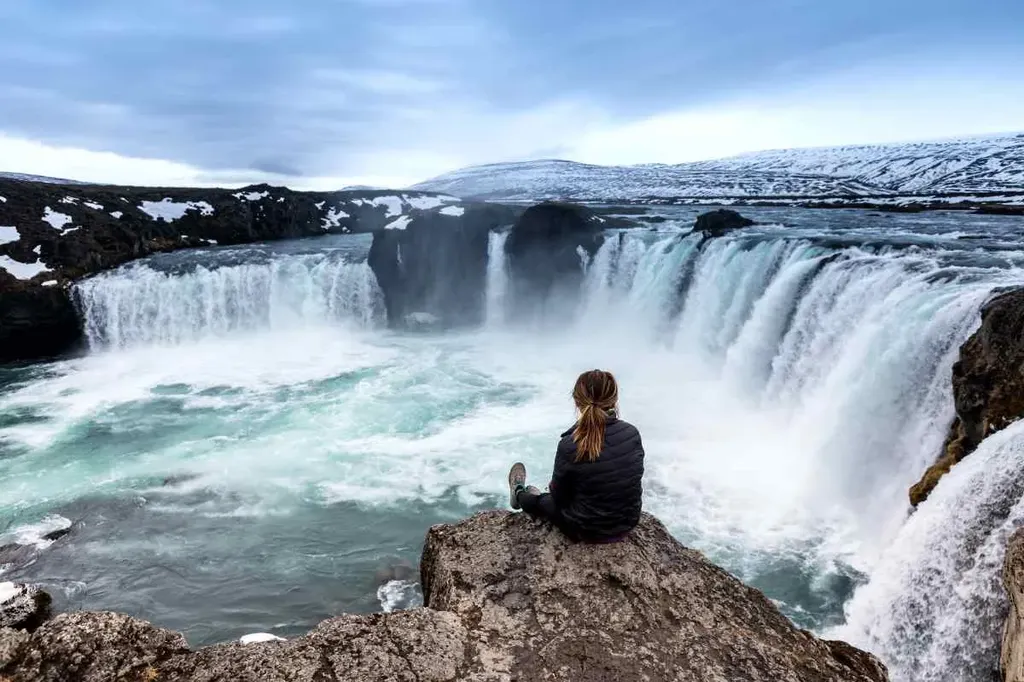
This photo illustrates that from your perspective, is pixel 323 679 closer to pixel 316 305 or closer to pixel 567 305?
pixel 567 305

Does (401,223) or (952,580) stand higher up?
(401,223)

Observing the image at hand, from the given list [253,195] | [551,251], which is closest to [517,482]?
[551,251]

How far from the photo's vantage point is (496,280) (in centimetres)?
3186

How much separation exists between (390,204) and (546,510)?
55306 millimetres

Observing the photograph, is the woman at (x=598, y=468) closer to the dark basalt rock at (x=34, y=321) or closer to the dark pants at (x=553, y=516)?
the dark pants at (x=553, y=516)

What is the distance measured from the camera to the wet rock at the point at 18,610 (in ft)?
18.0

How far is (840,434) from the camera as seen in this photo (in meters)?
12.7

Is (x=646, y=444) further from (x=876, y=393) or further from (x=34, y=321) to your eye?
(x=34, y=321)

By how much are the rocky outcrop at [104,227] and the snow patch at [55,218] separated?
0.04 meters

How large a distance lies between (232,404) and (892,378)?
18.4 metres

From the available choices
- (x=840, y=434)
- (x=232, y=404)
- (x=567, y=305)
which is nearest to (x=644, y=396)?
(x=840, y=434)

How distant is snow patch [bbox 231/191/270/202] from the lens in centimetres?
4734

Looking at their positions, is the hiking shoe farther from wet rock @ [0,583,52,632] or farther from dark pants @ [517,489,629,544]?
wet rock @ [0,583,52,632]

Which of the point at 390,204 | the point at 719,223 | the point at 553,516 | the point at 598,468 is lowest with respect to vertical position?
the point at 553,516
